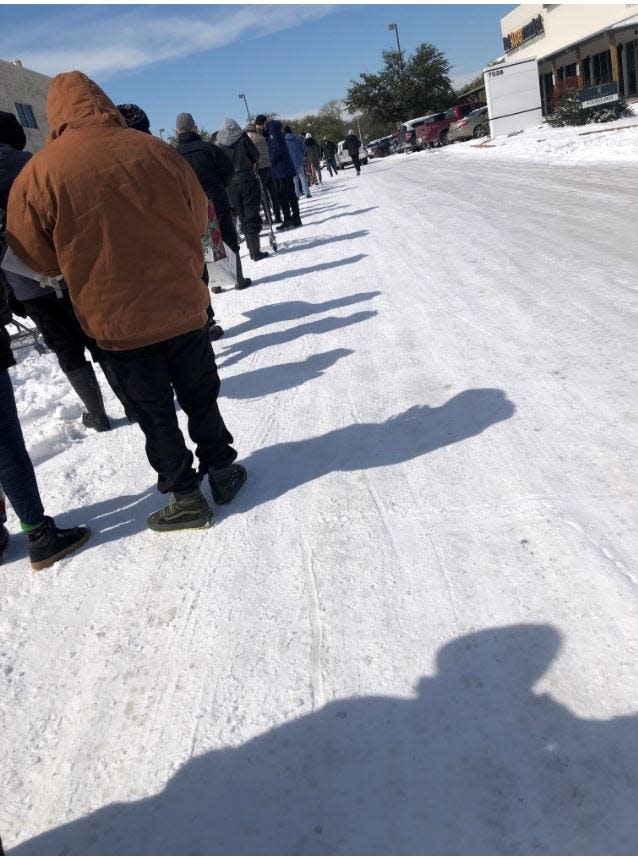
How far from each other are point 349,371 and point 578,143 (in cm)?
1403

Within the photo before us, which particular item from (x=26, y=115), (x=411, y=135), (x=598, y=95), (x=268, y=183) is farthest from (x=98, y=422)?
(x=26, y=115)

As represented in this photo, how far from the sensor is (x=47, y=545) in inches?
107

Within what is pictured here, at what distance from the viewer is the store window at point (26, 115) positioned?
38.8 metres

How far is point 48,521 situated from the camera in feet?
9.05

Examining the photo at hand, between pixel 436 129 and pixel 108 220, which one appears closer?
pixel 108 220

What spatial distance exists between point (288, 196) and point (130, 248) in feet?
32.2

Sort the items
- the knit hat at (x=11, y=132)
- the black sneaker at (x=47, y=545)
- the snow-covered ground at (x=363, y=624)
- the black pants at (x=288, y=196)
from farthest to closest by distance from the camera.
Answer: the black pants at (x=288, y=196) < the knit hat at (x=11, y=132) < the black sneaker at (x=47, y=545) < the snow-covered ground at (x=363, y=624)

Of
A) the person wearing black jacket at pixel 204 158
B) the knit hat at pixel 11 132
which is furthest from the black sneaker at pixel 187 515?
the person wearing black jacket at pixel 204 158

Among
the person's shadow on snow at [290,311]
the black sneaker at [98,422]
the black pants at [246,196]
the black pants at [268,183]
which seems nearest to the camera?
the black sneaker at [98,422]

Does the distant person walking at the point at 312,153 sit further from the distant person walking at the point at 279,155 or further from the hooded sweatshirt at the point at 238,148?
the hooded sweatshirt at the point at 238,148

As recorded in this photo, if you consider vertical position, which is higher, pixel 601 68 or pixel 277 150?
pixel 601 68

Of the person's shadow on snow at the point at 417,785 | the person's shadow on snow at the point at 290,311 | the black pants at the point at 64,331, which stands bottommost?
the person's shadow on snow at the point at 417,785

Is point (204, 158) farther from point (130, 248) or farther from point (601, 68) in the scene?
point (601, 68)

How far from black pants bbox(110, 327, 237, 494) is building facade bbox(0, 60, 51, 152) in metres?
40.8
